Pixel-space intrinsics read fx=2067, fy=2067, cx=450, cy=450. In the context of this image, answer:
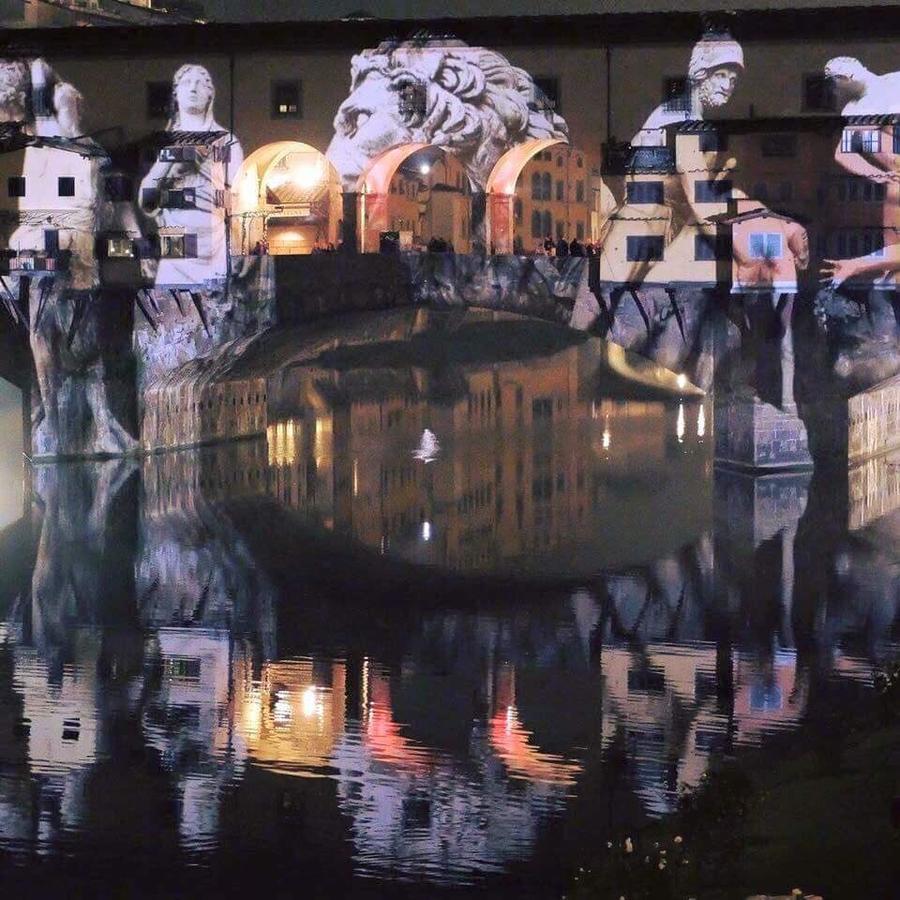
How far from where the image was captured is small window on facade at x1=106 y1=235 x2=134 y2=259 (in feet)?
120

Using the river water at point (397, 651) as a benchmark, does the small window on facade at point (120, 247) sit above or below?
above

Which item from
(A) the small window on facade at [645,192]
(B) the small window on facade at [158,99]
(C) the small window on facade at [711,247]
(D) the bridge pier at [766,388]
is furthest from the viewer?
(B) the small window on facade at [158,99]

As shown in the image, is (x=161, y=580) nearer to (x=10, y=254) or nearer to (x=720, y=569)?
(x=720, y=569)

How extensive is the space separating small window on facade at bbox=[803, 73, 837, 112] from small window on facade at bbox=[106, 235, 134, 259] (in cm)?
1199

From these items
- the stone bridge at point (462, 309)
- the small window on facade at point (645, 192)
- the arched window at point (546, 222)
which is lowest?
the stone bridge at point (462, 309)

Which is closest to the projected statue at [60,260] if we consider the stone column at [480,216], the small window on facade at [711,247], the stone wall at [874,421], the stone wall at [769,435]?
the stone column at [480,216]

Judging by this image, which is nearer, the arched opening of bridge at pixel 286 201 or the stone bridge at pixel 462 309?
the stone bridge at pixel 462 309

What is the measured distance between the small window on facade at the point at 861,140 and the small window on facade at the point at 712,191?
197 cm

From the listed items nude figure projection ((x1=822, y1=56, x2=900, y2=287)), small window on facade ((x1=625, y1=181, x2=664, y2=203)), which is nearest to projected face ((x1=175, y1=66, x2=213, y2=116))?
small window on facade ((x1=625, y1=181, x2=664, y2=203))

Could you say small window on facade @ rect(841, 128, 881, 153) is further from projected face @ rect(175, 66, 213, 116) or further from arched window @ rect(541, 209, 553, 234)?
arched window @ rect(541, 209, 553, 234)

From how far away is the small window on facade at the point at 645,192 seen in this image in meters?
33.8

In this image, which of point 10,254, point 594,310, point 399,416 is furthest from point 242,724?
point 399,416

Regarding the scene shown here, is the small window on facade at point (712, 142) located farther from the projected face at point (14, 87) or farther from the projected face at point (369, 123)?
the projected face at point (14, 87)

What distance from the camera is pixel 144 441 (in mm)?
38531
